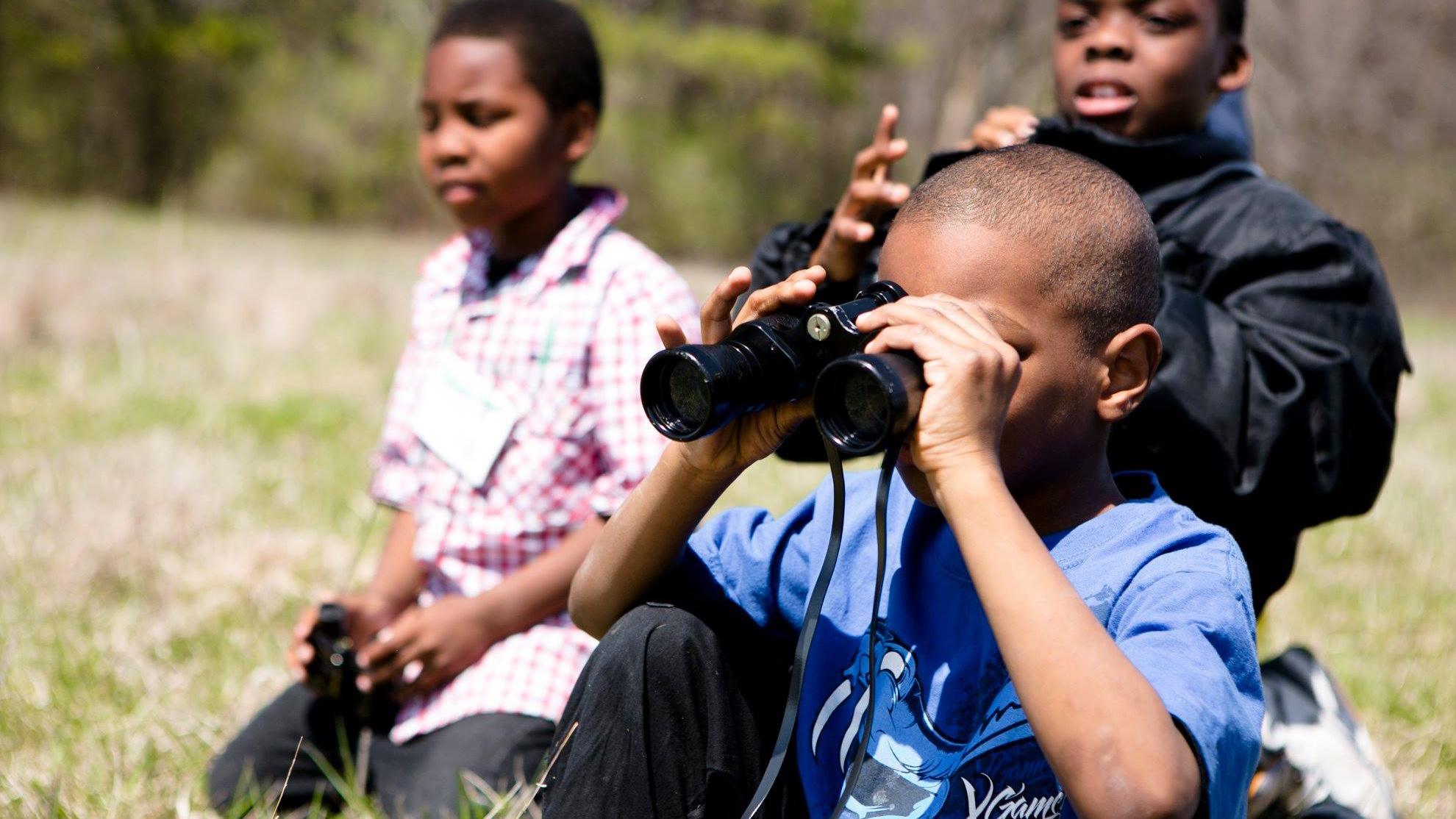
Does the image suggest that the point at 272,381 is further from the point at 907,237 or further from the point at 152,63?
the point at 152,63

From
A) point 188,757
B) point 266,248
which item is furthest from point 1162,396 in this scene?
point 266,248

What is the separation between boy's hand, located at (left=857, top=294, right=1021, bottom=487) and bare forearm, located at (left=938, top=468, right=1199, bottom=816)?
1.1 inches

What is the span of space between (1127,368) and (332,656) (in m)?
1.56

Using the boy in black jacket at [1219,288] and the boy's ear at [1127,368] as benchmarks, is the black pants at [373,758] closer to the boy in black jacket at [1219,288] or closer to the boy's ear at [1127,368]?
the boy in black jacket at [1219,288]

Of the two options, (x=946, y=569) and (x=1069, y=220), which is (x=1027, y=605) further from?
(x=1069, y=220)

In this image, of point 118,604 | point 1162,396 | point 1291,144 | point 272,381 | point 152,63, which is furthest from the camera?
point 152,63

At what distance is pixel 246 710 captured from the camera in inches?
113

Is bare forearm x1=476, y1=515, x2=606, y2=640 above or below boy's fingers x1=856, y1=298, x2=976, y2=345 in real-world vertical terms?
below

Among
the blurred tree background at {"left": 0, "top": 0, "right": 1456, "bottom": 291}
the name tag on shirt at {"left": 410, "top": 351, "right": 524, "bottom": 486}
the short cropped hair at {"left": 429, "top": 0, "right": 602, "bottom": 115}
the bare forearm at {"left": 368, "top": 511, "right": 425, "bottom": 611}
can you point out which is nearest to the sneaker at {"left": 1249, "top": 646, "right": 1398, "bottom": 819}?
the name tag on shirt at {"left": 410, "top": 351, "right": 524, "bottom": 486}

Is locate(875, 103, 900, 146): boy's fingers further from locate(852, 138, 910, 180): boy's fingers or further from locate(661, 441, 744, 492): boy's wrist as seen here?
locate(661, 441, 744, 492): boy's wrist

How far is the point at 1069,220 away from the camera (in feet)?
5.27

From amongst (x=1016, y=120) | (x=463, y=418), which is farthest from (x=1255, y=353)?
(x=463, y=418)

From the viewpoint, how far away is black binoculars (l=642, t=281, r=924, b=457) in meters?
1.37

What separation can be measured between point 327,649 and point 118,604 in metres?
1.20
